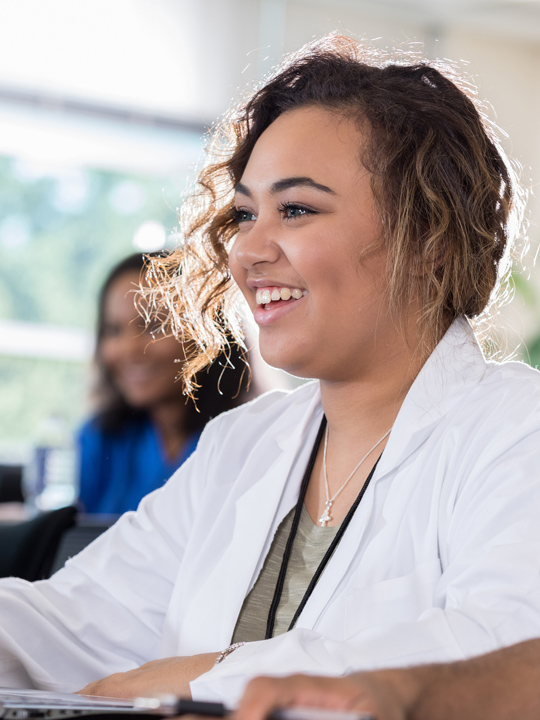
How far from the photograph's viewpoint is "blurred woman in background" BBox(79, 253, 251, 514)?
2020 millimetres

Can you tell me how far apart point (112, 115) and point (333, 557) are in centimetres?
405

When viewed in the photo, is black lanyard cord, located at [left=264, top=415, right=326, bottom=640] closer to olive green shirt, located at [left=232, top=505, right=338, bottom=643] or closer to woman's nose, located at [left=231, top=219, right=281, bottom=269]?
olive green shirt, located at [left=232, top=505, right=338, bottom=643]

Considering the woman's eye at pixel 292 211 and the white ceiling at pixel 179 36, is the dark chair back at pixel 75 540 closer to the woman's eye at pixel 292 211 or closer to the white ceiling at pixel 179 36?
the woman's eye at pixel 292 211

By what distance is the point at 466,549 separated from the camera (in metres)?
0.85

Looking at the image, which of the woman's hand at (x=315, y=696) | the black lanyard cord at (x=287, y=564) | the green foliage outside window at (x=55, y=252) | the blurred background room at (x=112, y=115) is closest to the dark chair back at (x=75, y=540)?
the black lanyard cord at (x=287, y=564)

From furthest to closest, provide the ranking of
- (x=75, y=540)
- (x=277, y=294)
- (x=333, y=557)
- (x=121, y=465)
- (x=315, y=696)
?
(x=121, y=465) < (x=75, y=540) < (x=277, y=294) < (x=333, y=557) < (x=315, y=696)

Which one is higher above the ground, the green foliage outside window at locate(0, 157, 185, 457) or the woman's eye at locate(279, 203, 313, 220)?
the woman's eye at locate(279, 203, 313, 220)

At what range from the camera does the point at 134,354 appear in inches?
91.6

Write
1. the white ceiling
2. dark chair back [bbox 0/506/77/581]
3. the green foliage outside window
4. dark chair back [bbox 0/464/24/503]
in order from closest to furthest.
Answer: dark chair back [bbox 0/506/77/581]
dark chair back [bbox 0/464/24/503]
the white ceiling
the green foliage outside window

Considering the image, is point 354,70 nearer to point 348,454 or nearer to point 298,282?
point 298,282

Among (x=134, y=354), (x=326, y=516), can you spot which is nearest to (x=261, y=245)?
(x=326, y=516)

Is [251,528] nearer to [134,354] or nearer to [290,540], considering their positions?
[290,540]

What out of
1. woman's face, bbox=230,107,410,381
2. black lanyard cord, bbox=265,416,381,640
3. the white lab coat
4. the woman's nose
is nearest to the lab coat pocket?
the white lab coat

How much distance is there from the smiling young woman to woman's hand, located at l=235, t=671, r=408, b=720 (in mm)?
371
